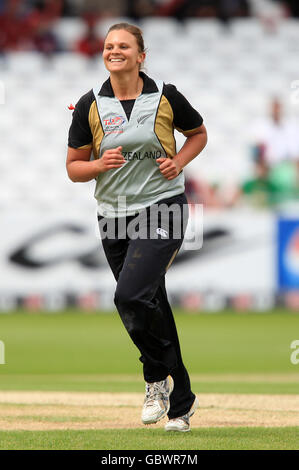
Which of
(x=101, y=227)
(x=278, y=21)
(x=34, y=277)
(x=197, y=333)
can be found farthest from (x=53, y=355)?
(x=278, y=21)

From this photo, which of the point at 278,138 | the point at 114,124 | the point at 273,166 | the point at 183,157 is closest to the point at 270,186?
the point at 273,166

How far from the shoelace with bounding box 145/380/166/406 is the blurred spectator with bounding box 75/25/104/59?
15416mm

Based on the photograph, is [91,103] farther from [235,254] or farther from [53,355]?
[235,254]

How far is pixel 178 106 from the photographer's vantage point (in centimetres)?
594

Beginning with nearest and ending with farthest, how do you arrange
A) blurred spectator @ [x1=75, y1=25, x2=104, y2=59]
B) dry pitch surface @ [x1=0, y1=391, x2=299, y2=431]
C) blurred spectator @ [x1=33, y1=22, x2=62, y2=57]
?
dry pitch surface @ [x1=0, y1=391, x2=299, y2=431]
blurred spectator @ [x1=75, y1=25, x2=104, y2=59]
blurred spectator @ [x1=33, y1=22, x2=62, y2=57]

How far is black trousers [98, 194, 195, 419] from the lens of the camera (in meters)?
5.76

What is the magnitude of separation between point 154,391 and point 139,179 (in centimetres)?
132

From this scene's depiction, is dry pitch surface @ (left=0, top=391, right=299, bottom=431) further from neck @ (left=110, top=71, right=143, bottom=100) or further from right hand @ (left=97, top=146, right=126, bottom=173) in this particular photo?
neck @ (left=110, top=71, right=143, bottom=100)

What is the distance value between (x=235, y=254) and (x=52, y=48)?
799cm

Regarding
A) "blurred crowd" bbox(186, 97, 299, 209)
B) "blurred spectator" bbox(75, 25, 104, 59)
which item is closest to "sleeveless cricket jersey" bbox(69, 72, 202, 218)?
"blurred crowd" bbox(186, 97, 299, 209)

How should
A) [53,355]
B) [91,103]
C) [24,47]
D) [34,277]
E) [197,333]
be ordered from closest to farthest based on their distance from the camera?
[91,103] → [53,355] → [197,333] → [34,277] → [24,47]

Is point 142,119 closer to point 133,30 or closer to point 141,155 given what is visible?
point 141,155

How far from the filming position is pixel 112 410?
7.07 meters

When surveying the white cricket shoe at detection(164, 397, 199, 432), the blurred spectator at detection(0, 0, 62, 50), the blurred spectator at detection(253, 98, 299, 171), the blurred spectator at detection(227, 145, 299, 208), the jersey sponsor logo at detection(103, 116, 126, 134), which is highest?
the blurred spectator at detection(0, 0, 62, 50)
